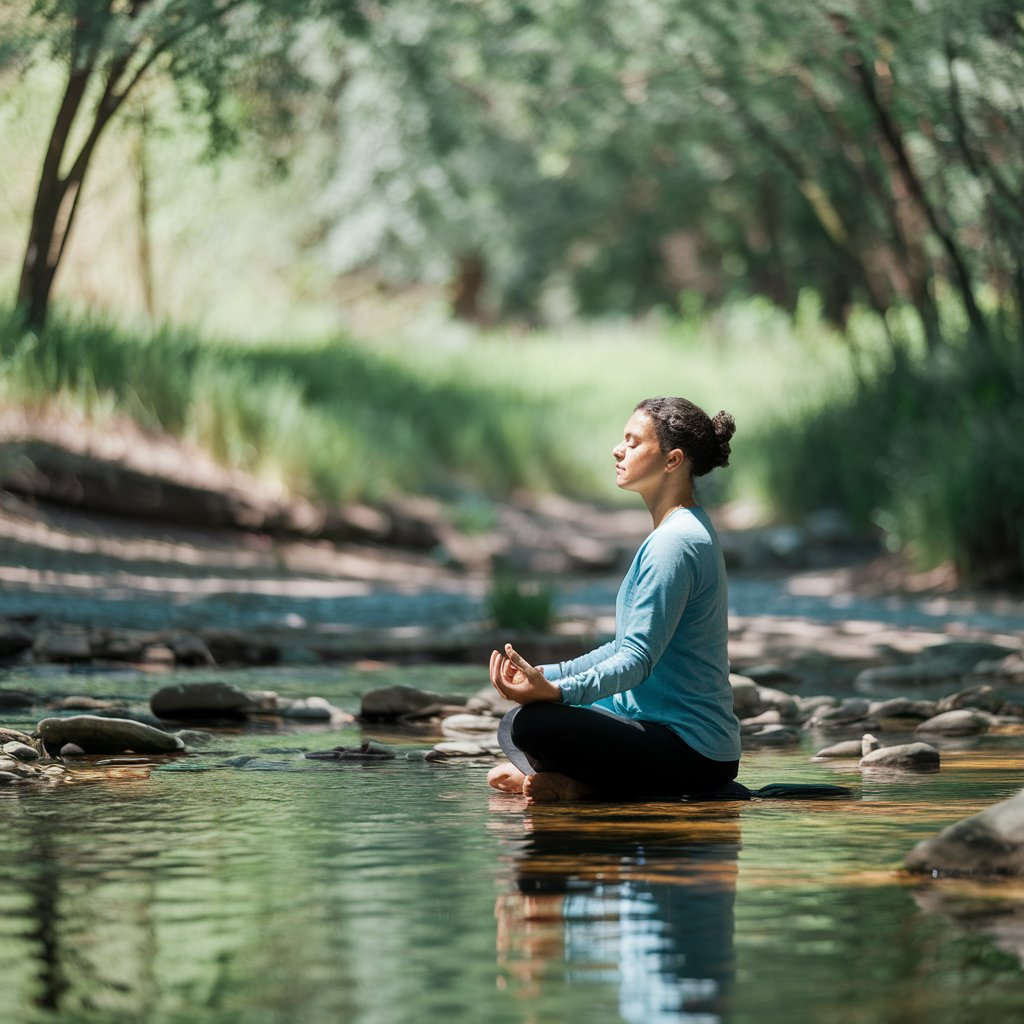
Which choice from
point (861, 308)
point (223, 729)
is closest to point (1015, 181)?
point (223, 729)

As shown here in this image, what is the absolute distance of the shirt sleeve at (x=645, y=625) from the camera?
18.2ft

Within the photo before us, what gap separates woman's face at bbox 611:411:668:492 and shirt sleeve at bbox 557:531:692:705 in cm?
19

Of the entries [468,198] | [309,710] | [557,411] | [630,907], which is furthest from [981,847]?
[468,198]

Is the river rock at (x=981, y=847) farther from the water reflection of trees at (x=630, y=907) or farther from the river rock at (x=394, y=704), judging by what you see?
the river rock at (x=394, y=704)

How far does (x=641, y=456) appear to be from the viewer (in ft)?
19.0

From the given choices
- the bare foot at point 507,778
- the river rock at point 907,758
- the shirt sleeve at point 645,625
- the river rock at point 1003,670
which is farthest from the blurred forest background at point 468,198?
the shirt sleeve at point 645,625

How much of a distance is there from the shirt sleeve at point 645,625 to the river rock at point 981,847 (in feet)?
3.79

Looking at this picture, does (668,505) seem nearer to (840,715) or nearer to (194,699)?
(840,715)

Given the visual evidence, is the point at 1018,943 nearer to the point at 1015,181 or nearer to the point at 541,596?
the point at 541,596

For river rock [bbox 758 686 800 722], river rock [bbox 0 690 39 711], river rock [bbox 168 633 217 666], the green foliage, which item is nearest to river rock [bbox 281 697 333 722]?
river rock [bbox 0 690 39 711]

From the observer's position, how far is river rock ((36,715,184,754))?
6.87 m

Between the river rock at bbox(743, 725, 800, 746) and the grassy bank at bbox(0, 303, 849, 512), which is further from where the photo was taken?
the grassy bank at bbox(0, 303, 849, 512)

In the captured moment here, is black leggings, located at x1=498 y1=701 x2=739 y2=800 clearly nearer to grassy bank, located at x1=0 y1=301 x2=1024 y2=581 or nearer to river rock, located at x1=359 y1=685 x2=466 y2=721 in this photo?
river rock, located at x1=359 y1=685 x2=466 y2=721

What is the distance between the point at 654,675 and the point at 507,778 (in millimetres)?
624
